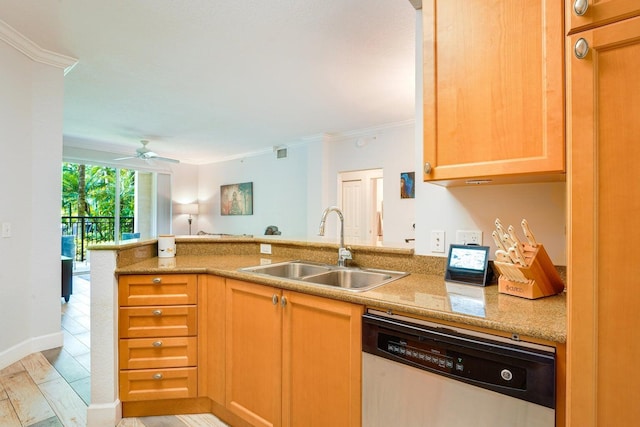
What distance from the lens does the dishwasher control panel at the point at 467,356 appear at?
2.99 ft

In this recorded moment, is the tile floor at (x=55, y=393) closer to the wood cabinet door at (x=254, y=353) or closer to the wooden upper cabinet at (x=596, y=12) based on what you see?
the wood cabinet door at (x=254, y=353)

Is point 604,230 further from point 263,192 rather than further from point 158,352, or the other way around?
point 263,192

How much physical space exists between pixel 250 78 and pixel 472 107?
2.61m

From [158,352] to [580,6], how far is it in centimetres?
236

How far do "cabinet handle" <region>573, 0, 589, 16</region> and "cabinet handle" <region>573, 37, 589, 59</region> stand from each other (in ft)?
0.23

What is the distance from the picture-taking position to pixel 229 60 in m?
2.92

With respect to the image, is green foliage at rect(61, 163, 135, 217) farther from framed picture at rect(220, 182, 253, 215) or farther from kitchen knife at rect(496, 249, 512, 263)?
kitchen knife at rect(496, 249, 512, 263)

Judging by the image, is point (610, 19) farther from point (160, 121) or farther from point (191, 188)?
point (191, 188)

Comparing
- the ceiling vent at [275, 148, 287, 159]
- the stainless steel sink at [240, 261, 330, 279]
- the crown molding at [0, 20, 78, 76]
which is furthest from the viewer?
the ceiling vent at [275, 148, 287, 159]

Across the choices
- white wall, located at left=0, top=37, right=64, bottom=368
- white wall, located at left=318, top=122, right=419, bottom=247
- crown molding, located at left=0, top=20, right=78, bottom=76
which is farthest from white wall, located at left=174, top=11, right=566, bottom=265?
crown molding, located at left=0, top=20, right=78, bottom=76

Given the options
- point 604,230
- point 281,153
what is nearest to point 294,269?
point 604,230

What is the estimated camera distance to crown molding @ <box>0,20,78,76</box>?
8.03ft

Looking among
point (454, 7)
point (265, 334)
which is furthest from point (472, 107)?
point (265, 334)

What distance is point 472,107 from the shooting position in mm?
1254
